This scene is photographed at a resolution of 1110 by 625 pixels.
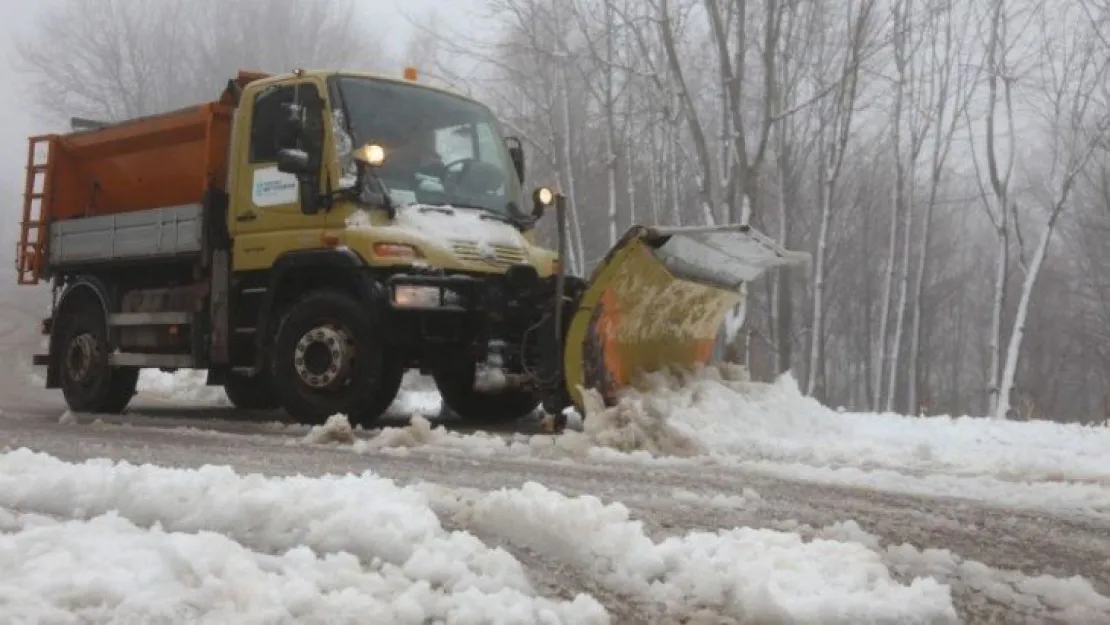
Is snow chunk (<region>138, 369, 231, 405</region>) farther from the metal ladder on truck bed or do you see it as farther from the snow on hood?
the snow on hood

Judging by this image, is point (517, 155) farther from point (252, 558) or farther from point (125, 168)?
point (252, 558)

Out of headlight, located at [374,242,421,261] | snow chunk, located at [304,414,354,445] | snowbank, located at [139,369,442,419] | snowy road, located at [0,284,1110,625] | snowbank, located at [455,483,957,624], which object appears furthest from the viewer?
snowbank, located at [139,369,442,419]

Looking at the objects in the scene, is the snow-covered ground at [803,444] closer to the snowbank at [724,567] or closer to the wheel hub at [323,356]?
the wheel hub at [323,356]

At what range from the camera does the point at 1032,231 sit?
128 feet

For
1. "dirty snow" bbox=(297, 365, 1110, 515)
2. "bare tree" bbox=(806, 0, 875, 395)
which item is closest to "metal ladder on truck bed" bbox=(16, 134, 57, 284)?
"dirty snow" bbox=(297, 365, 1110, 515)

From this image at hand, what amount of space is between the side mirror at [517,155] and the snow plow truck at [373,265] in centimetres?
5

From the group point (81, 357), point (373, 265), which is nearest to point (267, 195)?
point (373, 265)

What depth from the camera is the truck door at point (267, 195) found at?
7496 mm

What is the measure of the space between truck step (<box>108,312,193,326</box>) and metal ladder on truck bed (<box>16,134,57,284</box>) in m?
1.32

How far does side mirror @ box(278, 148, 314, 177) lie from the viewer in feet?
23.3

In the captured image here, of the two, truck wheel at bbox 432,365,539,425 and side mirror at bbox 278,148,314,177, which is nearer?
side mirror at bbox 278,148,314,177

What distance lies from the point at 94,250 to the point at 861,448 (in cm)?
694

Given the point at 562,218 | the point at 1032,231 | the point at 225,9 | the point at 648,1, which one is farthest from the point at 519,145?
the point at 1032,231

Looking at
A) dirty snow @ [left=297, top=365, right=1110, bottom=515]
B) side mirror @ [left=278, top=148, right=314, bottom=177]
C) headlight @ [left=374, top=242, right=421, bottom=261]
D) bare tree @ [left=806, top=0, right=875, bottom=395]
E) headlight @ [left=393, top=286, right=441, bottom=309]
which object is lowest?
dirty snow @ [left=297, top=365, right=1110, bottom=515]
